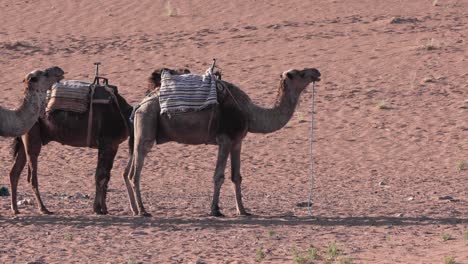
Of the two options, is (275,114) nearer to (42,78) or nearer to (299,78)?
(299,78)

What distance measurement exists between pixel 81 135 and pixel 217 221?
1.96 m

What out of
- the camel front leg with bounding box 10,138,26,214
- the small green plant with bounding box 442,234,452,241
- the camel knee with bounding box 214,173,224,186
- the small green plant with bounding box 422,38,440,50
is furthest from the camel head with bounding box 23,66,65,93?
the small green plant with bounding box 422,38,440,50

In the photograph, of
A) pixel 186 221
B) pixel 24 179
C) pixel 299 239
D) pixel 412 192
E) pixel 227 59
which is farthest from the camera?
pixel 227 59

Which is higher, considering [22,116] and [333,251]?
[22,116]

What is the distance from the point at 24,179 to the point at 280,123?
16.9 ft

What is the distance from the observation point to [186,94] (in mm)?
13648

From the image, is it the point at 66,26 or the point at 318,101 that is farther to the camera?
the point at 66,26

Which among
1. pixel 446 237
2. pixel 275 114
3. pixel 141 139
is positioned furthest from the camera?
pixel 275 114

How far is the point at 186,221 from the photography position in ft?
44.1

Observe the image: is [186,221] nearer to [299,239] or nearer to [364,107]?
[299,239]

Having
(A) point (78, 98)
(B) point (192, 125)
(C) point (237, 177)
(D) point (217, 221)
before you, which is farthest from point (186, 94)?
(D) point (217, 221)

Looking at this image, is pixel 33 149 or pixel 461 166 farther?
pixel 461 166

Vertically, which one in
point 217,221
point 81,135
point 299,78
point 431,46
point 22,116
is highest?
point 299,78

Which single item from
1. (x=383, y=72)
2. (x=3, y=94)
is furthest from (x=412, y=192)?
(x=3, y=94)
